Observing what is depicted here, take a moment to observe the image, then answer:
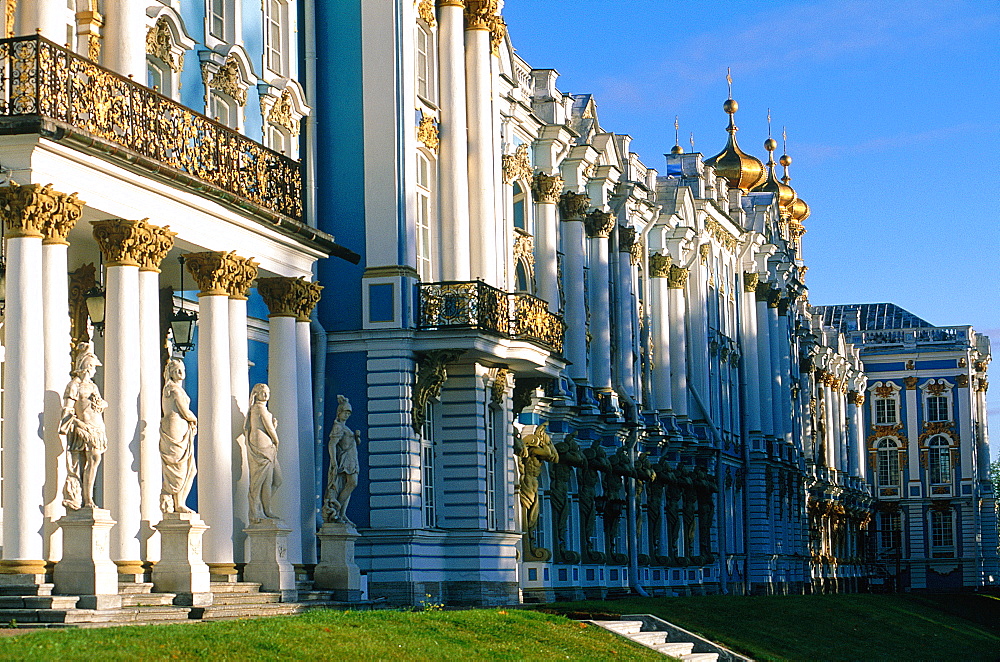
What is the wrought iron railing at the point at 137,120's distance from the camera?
20.3 metres

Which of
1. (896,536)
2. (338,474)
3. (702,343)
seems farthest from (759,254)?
(338,474)

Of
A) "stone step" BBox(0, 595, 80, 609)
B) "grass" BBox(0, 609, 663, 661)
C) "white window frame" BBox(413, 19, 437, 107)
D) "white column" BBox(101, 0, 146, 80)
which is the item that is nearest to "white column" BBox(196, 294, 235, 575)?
"white column" BBox(101, 0, 146, 80)

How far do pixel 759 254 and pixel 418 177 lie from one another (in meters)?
37.1

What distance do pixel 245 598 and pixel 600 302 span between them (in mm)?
24936

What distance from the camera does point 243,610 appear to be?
2303 centimetres

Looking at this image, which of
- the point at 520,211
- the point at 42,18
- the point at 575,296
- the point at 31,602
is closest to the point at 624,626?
the point at 31,602

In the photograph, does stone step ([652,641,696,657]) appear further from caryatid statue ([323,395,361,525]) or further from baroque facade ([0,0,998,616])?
caryatid statue ([323,395,361,525])

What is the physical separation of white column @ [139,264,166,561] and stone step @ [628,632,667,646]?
819 centimetres

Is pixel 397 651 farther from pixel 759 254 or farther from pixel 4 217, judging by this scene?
pixel 759 254

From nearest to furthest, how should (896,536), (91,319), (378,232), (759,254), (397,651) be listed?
(397,651) → (91,319) → (378,232) → (759,254) → (896,536)

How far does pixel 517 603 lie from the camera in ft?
113

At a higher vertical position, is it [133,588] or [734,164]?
[734,164]

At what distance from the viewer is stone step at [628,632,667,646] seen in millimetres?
27625

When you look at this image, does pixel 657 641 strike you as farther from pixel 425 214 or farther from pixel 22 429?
pixel 22 429
